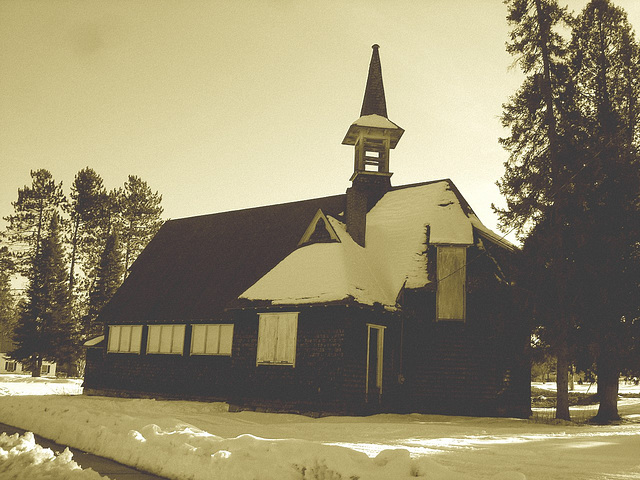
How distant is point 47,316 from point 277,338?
32.2 metres

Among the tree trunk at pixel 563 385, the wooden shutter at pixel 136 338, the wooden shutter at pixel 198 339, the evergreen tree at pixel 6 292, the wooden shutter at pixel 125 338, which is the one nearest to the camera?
the tree trunk at pixel 563 385

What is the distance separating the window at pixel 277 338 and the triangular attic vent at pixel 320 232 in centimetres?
334

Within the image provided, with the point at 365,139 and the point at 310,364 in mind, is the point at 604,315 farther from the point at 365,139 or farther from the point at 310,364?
the point at 365,139

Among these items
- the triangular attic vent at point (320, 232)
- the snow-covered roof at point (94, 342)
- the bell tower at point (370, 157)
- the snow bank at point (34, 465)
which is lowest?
the snow bank at point (34, 465)

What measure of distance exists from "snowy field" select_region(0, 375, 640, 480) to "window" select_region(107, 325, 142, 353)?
12093 mm

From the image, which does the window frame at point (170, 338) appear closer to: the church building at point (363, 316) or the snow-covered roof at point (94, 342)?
the church building at point (363, 316)

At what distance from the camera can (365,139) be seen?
24578 mm

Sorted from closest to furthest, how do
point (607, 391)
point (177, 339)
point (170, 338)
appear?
point (607, 391)
point (177, 339)
point (170, 338)

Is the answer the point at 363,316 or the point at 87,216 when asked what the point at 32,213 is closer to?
the point at 87,216

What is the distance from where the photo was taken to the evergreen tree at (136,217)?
183 ft

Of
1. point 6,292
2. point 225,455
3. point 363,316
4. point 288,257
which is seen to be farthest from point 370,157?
point 6,292

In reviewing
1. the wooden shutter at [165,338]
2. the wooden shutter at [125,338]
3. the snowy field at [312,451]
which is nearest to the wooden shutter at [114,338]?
the wooden shutter at [125,338]

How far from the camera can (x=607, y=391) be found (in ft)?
69.6

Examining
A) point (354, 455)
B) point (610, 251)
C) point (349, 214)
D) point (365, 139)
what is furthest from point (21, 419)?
point (610, 251)
